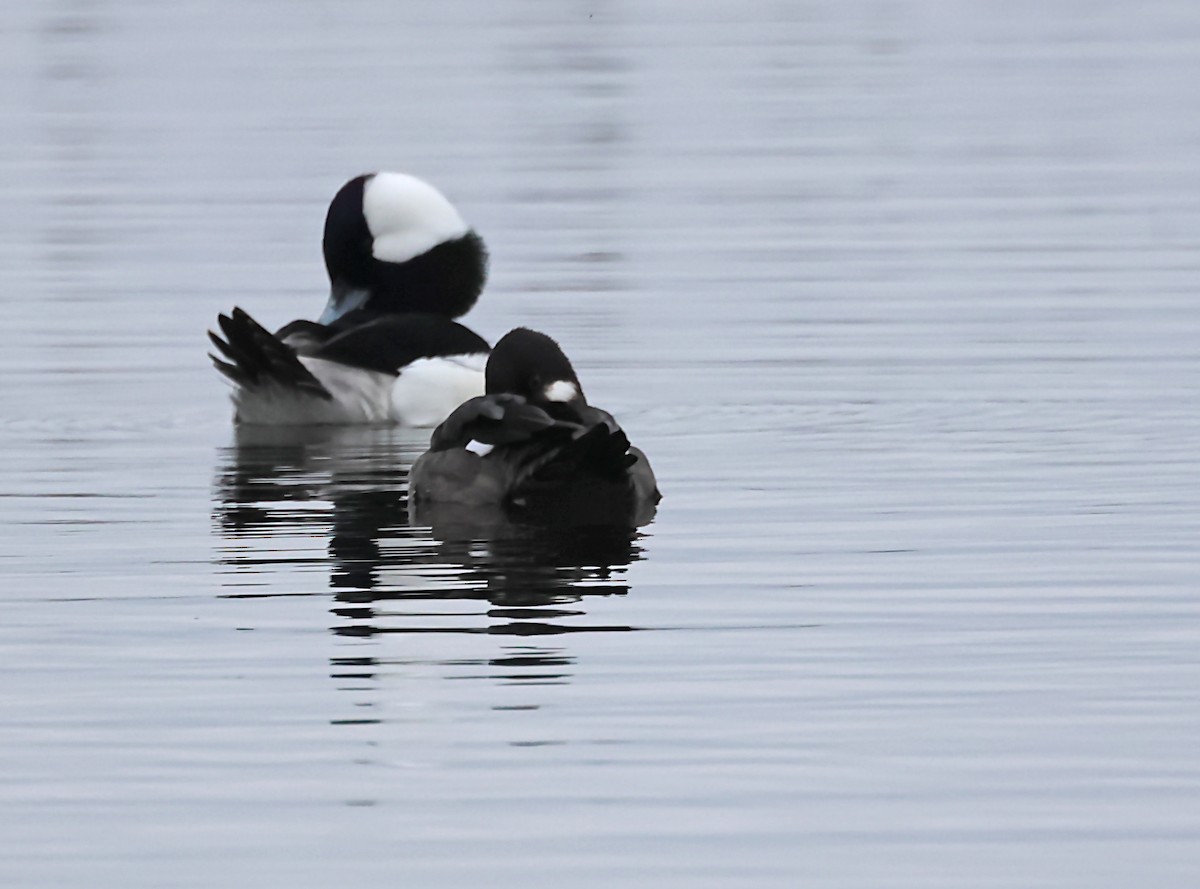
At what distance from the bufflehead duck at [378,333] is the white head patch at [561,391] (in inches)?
102

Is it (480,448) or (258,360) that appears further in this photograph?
(258,360)

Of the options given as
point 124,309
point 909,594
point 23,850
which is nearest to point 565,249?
point 124,309

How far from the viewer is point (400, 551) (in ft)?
33.8

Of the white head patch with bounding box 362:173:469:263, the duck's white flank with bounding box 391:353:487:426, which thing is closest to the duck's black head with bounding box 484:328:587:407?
the duck's white flank with bounding box 391:353:487:426

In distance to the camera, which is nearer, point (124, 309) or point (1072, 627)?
point (1072, 627)

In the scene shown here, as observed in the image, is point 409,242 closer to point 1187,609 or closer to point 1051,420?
point 1051,420

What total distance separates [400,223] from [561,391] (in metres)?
4.19

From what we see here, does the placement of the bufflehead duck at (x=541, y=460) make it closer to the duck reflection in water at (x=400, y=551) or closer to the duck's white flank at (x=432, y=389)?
the duck reflection in water at (x=400, y=551)

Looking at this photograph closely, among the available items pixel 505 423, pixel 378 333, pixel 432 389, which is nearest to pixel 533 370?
pixel 505 423

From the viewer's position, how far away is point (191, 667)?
27.3 feet

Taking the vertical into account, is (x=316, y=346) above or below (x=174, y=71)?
below

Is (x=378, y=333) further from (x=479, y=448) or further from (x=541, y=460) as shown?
(x=541, y=460)

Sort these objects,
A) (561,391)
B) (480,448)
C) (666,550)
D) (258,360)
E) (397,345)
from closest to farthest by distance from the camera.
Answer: (666,550) → (480,448) → (561,391) → (258,360) → (397,345)

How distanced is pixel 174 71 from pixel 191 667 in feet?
93.2
